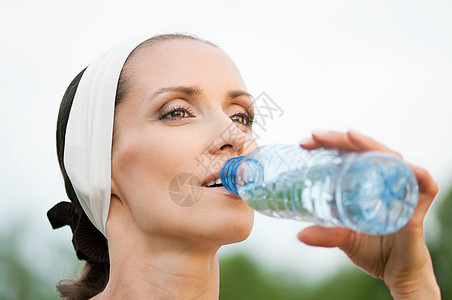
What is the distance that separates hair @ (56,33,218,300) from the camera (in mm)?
3185

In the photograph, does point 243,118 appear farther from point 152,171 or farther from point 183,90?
point 152,171

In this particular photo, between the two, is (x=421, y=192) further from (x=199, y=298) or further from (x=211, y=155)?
(x=199, y=298)

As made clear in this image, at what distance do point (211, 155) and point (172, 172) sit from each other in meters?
0.20

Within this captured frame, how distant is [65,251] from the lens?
50.9 feet

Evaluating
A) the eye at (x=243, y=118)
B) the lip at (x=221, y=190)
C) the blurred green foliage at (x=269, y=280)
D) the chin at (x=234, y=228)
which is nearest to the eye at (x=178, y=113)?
the eye at (x=243, y=118)

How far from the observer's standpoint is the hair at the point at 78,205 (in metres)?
3.19

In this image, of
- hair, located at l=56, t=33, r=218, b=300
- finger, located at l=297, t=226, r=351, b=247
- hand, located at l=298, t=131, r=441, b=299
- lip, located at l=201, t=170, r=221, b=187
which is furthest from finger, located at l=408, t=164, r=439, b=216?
hair, located at l=56, t=33, r=218, b=300

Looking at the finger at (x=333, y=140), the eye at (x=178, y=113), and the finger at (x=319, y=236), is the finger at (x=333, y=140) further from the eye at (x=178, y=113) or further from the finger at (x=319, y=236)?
the eye at (x=178, y=113)

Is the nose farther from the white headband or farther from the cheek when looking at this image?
the white headband

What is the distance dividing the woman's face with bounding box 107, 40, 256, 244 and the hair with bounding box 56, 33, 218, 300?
0.34 ft

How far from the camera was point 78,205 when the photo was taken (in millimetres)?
3527

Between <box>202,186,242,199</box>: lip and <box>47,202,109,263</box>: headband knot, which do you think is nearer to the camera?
<box>202,186,242,199</box>: lip

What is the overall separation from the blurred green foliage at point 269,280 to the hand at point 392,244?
705 inches

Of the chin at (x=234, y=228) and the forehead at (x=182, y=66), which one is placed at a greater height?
the forehead at (x=182, y=66)
